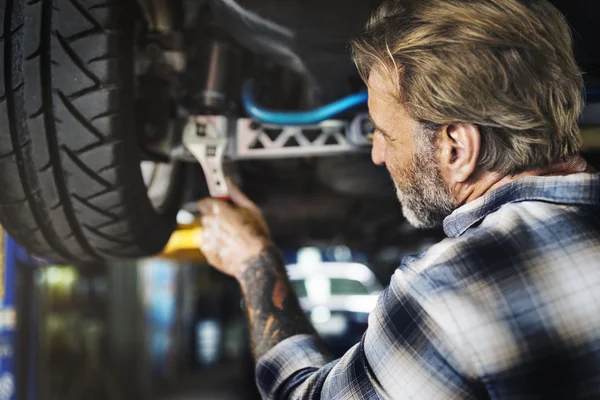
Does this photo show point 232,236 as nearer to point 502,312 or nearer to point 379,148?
point 379,148

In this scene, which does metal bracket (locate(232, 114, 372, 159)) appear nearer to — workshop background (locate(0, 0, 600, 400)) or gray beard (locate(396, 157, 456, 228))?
workshop background (locate(0, 0, 600, 400))

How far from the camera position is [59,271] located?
3920 mm

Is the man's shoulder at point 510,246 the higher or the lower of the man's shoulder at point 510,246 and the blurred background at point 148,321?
the higher

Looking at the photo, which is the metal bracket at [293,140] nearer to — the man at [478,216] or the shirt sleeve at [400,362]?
the man at [478,216]

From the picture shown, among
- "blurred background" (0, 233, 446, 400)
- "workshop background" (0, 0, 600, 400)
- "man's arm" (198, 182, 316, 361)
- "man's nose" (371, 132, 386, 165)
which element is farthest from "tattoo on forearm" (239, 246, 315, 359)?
"blurred background" (0, 233, 446, 400)

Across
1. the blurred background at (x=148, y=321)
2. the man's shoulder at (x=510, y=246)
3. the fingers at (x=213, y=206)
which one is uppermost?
the man's shoulder at (x=510, y=246)

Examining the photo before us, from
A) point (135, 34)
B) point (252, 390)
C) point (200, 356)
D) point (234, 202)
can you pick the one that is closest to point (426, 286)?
point (234, 202)

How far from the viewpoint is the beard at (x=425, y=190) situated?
750mm

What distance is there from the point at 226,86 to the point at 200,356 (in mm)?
4073

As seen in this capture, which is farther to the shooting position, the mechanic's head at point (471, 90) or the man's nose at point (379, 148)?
the man's nose at point (379, 148)

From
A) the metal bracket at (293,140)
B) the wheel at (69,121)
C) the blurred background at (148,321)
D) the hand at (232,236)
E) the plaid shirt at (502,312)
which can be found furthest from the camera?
the blurred background at (148,321)

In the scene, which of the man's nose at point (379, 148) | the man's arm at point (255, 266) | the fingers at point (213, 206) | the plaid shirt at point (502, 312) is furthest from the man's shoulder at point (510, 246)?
the fingers at point (213, 206)

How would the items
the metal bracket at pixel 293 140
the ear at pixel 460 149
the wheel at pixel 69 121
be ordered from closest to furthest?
the ear at pixel 460 149
the wheel at pixel 69 121
the metal bracket at pixel 293 140

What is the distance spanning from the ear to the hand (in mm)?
359
